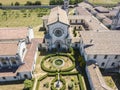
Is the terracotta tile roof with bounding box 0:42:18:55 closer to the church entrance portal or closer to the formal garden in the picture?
the formal garden

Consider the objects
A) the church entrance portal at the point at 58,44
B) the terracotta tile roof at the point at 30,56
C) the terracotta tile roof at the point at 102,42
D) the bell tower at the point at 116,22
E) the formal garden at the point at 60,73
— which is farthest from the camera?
the bell tower at the point at 116,22

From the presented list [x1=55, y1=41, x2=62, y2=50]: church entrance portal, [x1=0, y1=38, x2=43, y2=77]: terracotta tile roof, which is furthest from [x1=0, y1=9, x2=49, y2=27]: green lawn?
[x1=55, y1=41, x2=62, y2=50]: church entrance portal

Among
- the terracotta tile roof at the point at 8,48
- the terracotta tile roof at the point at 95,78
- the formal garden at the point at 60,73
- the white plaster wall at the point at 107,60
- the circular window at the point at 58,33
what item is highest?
the circular window at the point at 58,33

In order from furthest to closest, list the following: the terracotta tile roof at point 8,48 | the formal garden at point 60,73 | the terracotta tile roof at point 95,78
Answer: the terracotta tile roof at point 8,48 → the formal garden at point 60,73 → the terracotta tile roof at point 95,78

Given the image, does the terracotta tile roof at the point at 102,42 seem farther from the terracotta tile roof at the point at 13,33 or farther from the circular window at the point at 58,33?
the terracotta tile roof at the point at 13,33

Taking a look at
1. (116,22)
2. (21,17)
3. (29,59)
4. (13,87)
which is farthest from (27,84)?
(21,17)

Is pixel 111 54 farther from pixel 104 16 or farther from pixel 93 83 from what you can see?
pixel 104 16

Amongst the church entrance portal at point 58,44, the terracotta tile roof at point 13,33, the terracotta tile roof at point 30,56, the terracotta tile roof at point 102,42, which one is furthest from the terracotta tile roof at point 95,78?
the terracotta tile roof at point 13,33
